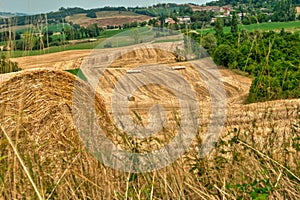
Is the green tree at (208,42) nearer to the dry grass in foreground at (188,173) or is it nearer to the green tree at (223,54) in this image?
the green tree at (223,54)

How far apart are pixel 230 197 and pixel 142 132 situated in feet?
3.02

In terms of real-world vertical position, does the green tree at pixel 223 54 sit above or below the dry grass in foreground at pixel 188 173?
below

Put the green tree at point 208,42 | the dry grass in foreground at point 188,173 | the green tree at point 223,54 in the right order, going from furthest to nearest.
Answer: the green tree at point 223,54 → the green tree at point 208,42 → the dry grass in foreground at point 188,173

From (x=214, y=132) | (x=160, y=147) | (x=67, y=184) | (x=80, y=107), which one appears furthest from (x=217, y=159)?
(x=80, y=107)

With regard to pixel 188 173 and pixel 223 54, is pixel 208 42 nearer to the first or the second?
pixel 188 173

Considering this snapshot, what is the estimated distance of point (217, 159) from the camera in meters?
2.34

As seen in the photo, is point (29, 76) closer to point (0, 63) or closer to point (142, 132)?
point (0, 63)

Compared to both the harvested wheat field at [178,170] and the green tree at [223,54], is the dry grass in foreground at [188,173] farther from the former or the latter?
the green tree at [223,54]

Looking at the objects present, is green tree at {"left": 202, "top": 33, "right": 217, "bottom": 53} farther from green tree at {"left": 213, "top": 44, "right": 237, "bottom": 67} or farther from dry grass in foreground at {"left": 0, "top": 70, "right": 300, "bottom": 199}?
dry grass in foreground at {"left": 0, "top": 70, "right": 300, "bottom": 199}

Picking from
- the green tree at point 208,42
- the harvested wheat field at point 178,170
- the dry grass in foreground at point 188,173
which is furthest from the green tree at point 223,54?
the dry grass in foreground at point 188,173

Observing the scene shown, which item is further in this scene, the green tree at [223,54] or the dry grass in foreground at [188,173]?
the green tree at [223,54]

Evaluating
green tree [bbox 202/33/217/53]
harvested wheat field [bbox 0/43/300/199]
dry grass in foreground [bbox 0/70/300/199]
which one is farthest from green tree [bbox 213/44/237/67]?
dry grass in foreground [bbox 0/70/300/199]

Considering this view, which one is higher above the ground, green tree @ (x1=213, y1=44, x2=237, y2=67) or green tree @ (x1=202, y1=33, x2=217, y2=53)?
green tree @ (x1=202, y1=33, x2=217, y2=53)

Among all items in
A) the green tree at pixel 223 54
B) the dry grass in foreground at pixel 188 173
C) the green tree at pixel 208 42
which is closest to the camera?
the dry grass in foreground at pixel 188 173
